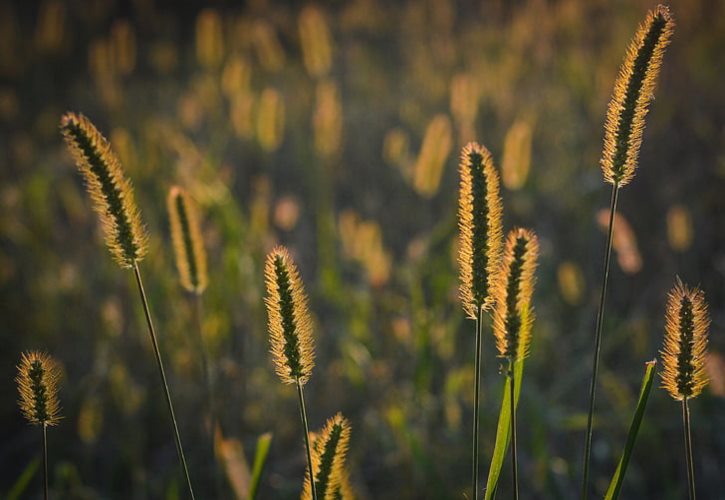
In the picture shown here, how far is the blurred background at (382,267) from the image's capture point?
243cm

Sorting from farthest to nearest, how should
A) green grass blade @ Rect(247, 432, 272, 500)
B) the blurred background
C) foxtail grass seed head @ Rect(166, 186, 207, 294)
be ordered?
the blurred background, foxtail grass seed head @ Rect(166, 186, 207, 294), green grass blade @ Rect(247, 432, 272, 500)

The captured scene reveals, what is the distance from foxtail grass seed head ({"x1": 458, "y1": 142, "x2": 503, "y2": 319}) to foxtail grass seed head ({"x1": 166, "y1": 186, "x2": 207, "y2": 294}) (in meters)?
0.65

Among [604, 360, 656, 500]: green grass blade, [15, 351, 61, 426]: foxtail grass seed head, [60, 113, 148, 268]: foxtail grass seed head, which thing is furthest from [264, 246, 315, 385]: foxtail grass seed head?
[604, 360, 656, 500]: green grass blade

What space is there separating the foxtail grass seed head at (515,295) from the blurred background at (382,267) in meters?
0.77

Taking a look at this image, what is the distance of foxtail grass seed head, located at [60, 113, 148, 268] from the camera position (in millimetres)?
1009

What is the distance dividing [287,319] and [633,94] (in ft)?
2.08

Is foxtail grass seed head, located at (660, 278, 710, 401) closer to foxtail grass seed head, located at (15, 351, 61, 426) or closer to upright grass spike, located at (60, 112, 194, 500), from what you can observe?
upright grass spike, located at (60, 112, 194, 500)

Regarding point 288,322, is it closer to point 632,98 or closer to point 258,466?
point 258,466

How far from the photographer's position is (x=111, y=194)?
1.03 m

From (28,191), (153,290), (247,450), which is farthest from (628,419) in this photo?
(28,191)

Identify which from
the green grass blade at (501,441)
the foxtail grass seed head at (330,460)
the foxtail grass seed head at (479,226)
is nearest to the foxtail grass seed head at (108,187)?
the foxtail grass seed head at (330,460)

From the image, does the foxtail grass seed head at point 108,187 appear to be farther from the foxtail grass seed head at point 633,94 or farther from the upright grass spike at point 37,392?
the foxtail grass seed head at point 633,94

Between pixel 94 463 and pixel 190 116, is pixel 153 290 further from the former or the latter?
pixel 190 116

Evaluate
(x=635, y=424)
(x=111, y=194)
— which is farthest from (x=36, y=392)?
(x=635, y=424)
